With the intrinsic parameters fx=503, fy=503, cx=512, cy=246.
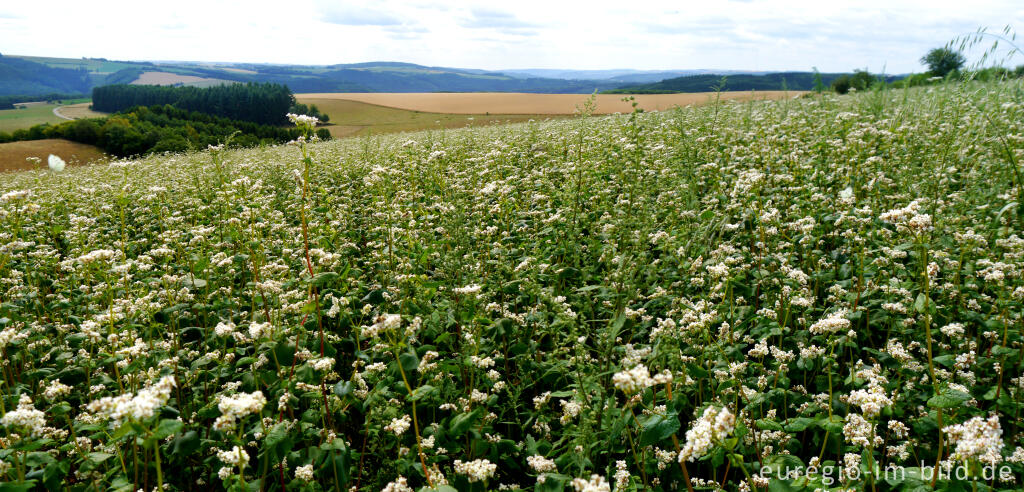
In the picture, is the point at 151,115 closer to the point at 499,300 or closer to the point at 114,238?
the point at 114,238

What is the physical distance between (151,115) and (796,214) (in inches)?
3406

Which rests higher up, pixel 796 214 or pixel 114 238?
pixel 796 214

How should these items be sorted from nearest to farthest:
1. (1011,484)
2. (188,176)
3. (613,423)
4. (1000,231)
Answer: (1011,484)
(613,423)
(1000,231)
(188,176)

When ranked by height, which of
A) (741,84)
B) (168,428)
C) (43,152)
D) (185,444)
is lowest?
(43,152)

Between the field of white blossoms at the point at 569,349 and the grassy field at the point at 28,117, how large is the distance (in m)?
110

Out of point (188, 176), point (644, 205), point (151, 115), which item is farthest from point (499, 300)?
point (151, 115)

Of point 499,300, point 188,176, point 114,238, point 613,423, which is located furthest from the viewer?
point 188,176

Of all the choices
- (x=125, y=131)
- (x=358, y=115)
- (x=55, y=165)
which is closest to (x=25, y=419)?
(x=55, y=165)

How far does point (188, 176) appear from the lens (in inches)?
437

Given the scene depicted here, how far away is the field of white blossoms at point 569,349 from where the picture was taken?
3000mm

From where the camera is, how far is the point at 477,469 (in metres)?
2.77

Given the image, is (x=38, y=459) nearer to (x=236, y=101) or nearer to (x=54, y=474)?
(x=54, y=474)

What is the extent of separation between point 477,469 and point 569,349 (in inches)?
38.8

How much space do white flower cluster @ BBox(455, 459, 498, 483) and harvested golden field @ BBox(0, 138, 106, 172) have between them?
47.7 m
